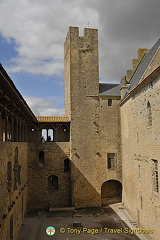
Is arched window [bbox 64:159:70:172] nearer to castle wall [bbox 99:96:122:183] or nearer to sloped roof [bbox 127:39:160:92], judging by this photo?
castle wall [bbox 99:96:122:183]

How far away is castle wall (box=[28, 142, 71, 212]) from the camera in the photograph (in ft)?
63.0

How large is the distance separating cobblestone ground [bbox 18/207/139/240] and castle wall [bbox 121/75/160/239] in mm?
1539

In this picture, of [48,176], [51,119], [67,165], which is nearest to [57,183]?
[48,176]

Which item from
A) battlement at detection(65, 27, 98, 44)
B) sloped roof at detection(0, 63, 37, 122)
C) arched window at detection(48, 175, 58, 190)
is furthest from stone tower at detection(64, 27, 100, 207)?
sloped roof at detection(0, 63, 37, 122)

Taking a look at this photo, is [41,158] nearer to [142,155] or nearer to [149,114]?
[142,155]

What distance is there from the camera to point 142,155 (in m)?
13.6

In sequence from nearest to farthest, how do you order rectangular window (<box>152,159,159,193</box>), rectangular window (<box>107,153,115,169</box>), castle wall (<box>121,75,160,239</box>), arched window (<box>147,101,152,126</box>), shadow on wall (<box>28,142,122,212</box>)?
1. castle wall (<box>121,75,160,239</box>)
2. rectangular window (<box>152,159,159,193</box>)
3. arched window (<box>147,101,152,126</box>)
4. shadow on wall (<box>28,142,122,212</box>)
5. rectangular window (<box>107,153,115,169</box>)

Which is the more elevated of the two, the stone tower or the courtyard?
the stone tower

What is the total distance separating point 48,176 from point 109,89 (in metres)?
10.2

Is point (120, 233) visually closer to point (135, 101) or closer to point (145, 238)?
point (145, 238)

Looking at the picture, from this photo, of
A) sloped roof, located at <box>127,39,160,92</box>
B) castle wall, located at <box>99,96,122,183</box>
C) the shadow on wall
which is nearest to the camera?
sloped roof, located at <box>127,39,160,92</box>

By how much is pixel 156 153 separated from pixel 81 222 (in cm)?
838

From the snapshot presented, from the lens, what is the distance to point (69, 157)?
19656 millimetres

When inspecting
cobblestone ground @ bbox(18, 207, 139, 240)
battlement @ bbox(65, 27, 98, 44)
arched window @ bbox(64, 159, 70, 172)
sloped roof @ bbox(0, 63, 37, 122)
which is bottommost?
cobblestone ground @ bbox(18, 207, 139, 240)
